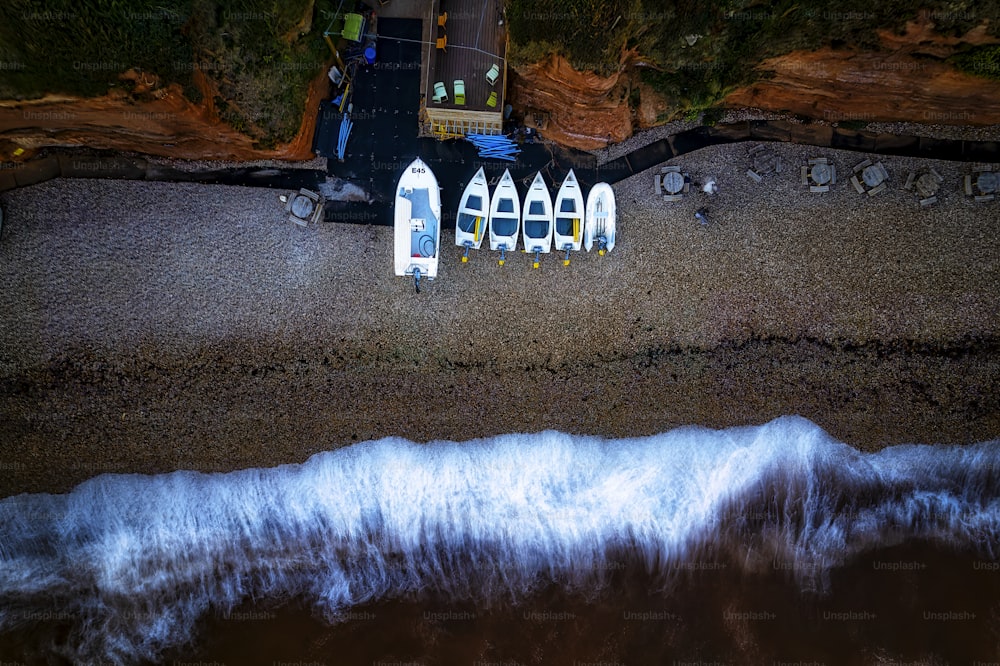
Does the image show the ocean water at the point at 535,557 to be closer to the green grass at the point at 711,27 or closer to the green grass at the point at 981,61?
the green grass at the point at 981,61

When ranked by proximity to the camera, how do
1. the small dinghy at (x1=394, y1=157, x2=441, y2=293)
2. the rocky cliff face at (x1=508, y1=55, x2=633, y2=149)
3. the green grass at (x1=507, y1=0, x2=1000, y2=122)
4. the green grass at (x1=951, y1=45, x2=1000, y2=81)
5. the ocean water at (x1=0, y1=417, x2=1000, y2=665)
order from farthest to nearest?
1. the ocean water at (x1=0, y1=417, x2=1000, y2=665)
2. the small dinghy at (x1=394, y1=157, x2=441, y2=293)
3. the rocky cliff face at (x1=508, y1=55, x2=633, y2=149)
4. the green grass at (x1=951, y1=45, x2=1000, y2=81)
5. the green grass at (x1=507, y1=0, x2=1000, y2=122)

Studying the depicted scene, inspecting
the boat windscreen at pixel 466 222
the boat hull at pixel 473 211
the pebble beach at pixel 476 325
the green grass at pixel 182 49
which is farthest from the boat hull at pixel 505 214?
the green grass at pixel 182 49

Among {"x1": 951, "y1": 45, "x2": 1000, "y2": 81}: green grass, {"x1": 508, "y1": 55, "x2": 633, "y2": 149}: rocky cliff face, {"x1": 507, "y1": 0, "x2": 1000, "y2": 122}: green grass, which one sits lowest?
{"x1": 508, "y1": 55, "x2": 633, "y2": 149}: rocky cliff face

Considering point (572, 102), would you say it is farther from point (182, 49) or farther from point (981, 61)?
point (182, 49)

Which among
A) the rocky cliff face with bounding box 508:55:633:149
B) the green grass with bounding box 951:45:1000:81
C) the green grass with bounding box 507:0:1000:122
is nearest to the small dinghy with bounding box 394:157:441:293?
the rocky cliff face with bounding box 508:55:633:149

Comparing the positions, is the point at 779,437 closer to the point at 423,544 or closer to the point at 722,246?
the point at 722,246

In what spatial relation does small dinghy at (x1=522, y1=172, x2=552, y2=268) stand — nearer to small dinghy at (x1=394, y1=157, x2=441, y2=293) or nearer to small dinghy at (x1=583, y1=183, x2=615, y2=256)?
small dinghy at (x1=583, y1=183, x2=615, y2=256)
